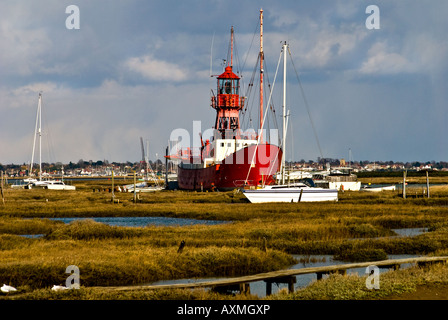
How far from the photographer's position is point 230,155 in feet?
245

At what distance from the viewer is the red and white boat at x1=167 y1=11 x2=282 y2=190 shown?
2889 inches

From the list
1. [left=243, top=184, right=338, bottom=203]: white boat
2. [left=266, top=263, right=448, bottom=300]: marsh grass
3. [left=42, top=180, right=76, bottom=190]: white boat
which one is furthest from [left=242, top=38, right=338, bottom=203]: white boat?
[left=42, top=180, right=76, bottom=190]: white boat

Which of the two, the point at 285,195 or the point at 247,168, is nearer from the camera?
the point at 285,195

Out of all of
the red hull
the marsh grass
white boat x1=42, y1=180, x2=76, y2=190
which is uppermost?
the red hull

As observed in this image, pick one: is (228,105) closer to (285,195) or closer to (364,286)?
(285,195)

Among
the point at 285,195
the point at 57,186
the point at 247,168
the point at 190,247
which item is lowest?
the point at 190,247

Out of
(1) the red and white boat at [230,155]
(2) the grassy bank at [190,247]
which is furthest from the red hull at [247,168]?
(2) the grassy bank at [190,247]

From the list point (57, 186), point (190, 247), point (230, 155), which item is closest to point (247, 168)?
point (230, 155)

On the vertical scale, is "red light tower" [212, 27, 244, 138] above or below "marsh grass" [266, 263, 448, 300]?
above

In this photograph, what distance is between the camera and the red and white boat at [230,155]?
73.4 m

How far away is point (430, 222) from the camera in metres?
39.0

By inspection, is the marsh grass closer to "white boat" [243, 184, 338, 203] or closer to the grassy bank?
the grassy bank

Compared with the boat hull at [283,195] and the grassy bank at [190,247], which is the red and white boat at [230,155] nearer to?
the boat hull at [283,195]
